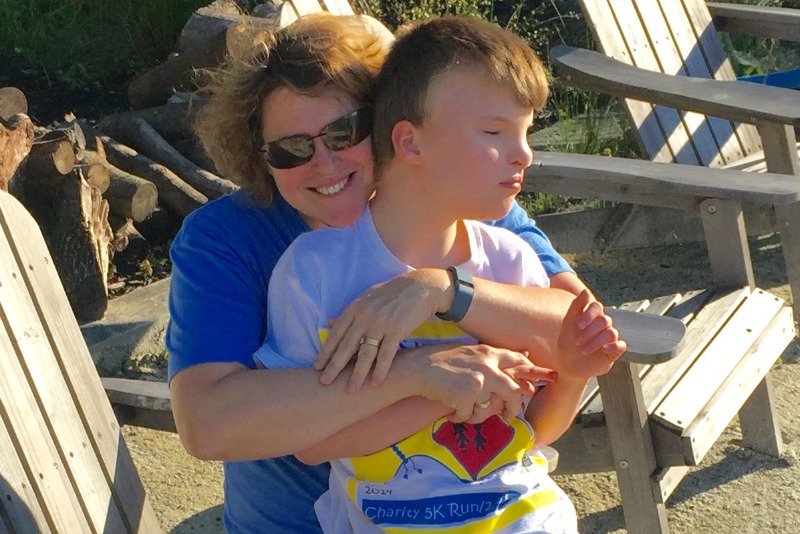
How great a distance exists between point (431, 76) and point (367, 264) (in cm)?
32

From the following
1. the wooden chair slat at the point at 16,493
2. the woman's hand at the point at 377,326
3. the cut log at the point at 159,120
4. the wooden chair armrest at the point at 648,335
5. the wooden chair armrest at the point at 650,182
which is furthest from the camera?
the cut log at the point at 159,120

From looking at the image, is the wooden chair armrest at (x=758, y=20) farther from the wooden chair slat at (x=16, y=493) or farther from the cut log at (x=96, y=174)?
the wooden chair slat at (x=16, y=493)

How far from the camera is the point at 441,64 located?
6.02 ft

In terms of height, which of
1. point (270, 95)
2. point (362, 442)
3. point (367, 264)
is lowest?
point (362, 442)

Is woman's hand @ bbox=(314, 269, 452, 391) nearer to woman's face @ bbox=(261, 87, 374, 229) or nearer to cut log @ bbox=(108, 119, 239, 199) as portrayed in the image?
woman's face @ bbox=(261, 87, 374, 229)

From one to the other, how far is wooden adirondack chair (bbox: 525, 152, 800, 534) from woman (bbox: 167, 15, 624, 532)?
2.04 feet

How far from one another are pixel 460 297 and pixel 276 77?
19.8 inches

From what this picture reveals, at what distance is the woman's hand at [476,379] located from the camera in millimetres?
1803

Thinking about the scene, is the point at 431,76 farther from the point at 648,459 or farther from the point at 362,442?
the point at 648,459

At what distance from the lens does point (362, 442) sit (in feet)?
5.98

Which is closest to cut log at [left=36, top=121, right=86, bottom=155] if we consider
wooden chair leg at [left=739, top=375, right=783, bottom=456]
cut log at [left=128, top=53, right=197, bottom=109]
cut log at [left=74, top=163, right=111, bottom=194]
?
cut log at [left=74, top=163, right=111, bottom=194]

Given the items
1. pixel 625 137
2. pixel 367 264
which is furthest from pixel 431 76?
pixel 625 137

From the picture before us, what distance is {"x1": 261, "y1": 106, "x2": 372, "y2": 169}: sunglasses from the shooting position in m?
1.98

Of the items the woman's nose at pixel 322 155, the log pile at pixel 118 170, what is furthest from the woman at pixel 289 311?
the log pile at pixel 118 170
